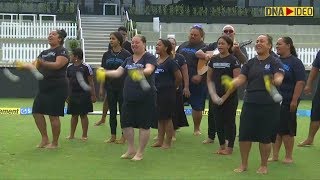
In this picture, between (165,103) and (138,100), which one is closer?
(138,100)

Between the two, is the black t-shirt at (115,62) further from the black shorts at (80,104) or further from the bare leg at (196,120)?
the bare leg at (196,120)

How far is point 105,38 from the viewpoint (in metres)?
27.8

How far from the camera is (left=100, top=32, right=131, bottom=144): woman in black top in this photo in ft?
32.9

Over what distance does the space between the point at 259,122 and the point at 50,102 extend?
128 inches

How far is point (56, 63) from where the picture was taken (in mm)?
9203

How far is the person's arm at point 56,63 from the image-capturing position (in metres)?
9.12

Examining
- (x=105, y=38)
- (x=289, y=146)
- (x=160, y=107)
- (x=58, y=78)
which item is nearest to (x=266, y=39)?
(x=289, y=146)

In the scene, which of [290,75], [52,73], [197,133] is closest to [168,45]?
[52,73]

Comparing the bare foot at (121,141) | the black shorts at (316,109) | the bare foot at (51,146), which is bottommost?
the bare foot at (121,141)

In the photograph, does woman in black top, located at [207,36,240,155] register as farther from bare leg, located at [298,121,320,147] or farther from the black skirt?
bare leg, located at [298,121,320,147]

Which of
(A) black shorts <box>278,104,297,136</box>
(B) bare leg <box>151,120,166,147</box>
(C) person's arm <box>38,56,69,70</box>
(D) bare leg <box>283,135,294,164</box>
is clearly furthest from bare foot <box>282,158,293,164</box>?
(C) person's arm <box>38,56,69,70</box>

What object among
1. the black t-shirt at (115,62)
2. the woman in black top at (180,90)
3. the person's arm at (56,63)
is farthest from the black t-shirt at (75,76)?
the woman in black top at (180,90)

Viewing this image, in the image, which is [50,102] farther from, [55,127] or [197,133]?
[197,133]

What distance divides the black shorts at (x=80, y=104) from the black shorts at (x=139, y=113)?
6.42 ft
